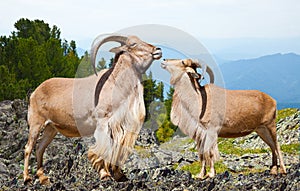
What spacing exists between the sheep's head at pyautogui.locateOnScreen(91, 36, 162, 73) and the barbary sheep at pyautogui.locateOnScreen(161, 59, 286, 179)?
0.62 m

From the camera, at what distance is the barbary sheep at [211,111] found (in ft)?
39.3

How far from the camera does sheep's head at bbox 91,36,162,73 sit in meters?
10.7

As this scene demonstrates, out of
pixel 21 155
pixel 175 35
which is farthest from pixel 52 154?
pixel 175 35

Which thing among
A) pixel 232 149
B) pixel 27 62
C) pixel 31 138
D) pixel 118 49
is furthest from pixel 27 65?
pixel 118 49

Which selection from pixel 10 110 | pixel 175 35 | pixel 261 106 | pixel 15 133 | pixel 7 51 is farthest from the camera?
pixel 7 51

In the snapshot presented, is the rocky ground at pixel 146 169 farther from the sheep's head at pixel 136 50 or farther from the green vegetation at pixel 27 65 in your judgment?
the green vegetation at pixel 27 65

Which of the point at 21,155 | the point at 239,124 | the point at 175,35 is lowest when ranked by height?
the point at 21,155

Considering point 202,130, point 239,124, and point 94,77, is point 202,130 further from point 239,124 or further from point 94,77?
point 94,77

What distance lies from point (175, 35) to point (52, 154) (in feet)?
28.8

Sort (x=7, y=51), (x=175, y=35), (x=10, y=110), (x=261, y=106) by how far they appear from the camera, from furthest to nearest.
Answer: (x=7, y=51)
(x=10, y=110)
(x=261, y=106)
(x=175, y=35)

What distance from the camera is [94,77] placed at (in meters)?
11.3

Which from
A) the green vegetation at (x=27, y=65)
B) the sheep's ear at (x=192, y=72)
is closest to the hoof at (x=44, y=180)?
the sheep's ear at (x=192, y=72)

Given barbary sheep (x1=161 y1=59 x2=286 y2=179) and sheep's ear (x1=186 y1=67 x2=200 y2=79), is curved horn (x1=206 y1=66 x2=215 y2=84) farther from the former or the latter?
sheep's ear (x1=186 y1=67 x2=200 y2=79)

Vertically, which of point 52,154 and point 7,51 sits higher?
point 7,51
